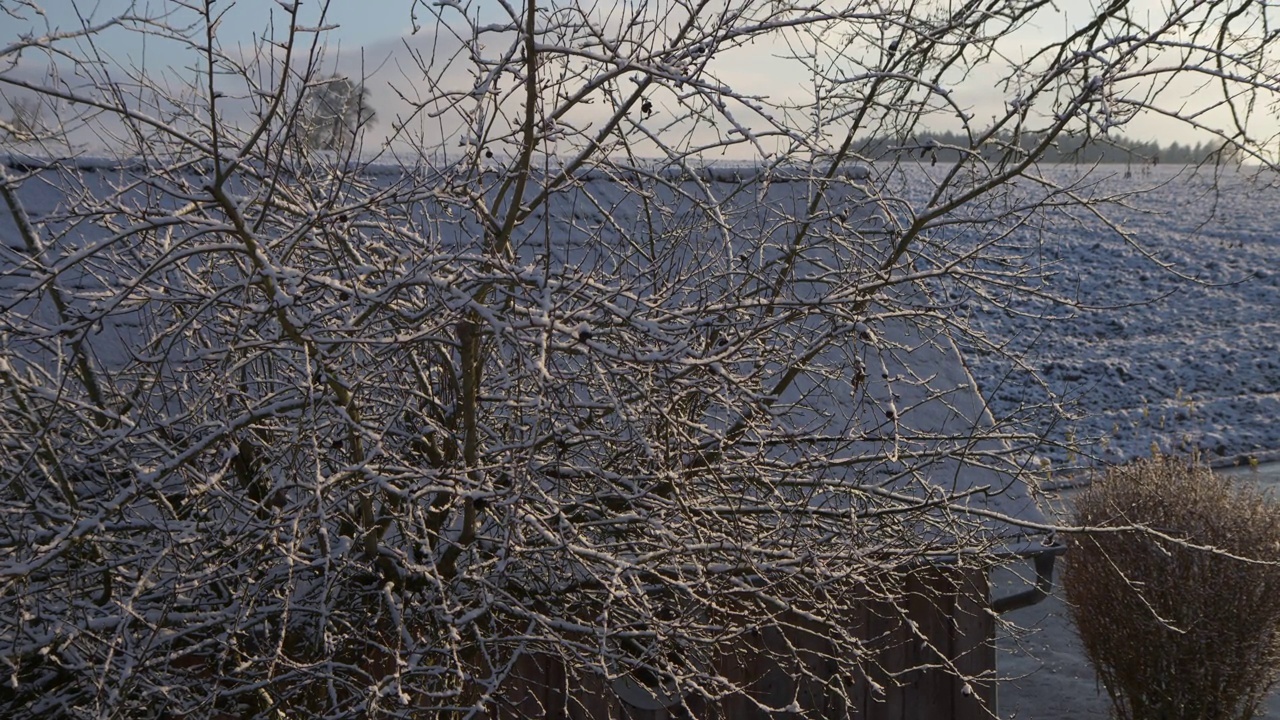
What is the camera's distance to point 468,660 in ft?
13.5

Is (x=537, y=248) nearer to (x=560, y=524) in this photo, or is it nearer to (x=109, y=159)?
(x=109, y=159)

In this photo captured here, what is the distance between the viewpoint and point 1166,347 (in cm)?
2780

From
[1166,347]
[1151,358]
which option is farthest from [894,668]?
[1166,347]

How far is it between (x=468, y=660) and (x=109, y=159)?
4.13m

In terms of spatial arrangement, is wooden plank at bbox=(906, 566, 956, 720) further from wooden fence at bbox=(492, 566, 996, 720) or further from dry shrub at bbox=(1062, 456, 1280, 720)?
dry shrub at bbox=(1062, 456, 1280, 720)

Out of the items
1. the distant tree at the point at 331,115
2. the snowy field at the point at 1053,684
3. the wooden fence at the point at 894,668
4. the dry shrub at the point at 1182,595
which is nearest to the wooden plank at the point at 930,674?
the wooden fence at the point at 894,668

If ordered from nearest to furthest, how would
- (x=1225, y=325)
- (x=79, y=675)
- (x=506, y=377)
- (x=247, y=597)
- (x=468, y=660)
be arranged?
(x=506, y=377), (x=247, y=597), (x=79, y=675), (x=468, y=660), (x=1225, y=325)

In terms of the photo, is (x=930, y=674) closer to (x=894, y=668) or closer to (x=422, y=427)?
(x=894, y=668)

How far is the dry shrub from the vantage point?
306 inches

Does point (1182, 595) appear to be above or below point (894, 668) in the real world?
above

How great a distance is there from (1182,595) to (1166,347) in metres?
21.8

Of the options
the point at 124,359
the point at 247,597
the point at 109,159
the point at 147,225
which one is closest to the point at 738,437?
the point at 247,597

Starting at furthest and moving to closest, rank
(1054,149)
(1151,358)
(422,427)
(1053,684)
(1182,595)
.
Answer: (1151,358)
(1053,684)
(1182,595)
(1054,149)
(422,427)

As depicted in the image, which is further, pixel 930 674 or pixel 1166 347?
pixel 1166 347
